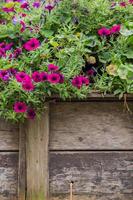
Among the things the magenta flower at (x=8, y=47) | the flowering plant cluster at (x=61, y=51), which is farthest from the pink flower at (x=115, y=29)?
the magenta flower at (x=8, y=47)

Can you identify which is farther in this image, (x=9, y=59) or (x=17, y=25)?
(x=17, y=25)

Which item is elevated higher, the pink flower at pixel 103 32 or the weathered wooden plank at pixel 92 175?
the pink flower at pixel 103 32

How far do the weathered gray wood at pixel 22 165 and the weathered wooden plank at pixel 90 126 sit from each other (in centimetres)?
11

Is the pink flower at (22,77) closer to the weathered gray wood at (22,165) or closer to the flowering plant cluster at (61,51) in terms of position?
the flowering plant cluster at (61,51)

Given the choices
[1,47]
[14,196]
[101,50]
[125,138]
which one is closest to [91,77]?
[101,50]

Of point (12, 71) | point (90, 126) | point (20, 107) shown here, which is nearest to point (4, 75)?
point (12, 71)

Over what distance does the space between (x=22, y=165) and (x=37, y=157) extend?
66mm

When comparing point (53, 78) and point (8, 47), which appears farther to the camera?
point (8, 47)

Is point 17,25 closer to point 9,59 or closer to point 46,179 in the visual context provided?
point 9,59

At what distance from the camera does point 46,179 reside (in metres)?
1.62

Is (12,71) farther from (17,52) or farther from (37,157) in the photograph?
(37,157)

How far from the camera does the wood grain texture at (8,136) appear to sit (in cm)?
165

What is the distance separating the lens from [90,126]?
65.4 inches

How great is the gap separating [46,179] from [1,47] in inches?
24.4
